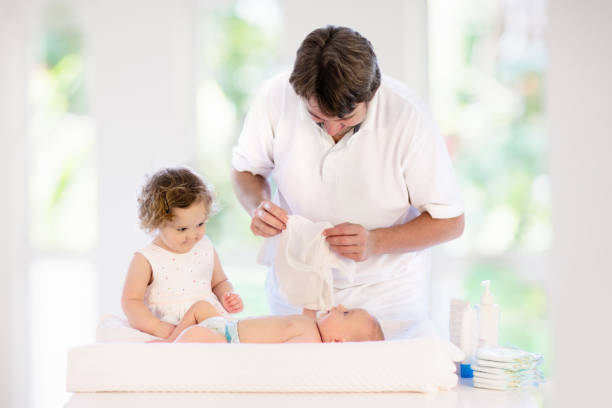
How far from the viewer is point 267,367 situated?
1.58 metres

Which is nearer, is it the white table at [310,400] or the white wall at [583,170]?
the white table at [310,400]

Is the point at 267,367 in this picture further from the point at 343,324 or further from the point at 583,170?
the point at 583,170

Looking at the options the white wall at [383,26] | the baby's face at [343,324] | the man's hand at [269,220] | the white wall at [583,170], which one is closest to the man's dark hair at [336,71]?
the man's hand at [269,220]

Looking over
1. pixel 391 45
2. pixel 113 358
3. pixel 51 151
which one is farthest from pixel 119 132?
pixel 113 358

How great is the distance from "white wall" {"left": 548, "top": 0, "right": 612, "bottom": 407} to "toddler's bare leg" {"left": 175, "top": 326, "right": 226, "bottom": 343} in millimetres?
2327

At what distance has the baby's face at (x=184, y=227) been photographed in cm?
196

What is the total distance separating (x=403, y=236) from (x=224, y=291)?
570mm

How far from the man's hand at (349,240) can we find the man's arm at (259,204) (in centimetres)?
14

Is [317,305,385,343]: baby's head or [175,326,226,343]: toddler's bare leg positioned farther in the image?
[317,305,385,343]: baby's head

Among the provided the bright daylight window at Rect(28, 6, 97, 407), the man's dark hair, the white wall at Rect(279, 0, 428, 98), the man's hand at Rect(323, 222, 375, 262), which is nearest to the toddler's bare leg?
the man's hand at Rect(323, 222, 375, 262)

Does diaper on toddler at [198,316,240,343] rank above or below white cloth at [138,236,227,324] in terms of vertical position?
below

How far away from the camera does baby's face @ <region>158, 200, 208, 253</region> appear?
1958mm

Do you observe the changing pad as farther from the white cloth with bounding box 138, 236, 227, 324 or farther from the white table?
the white cloth with bounding box 138, 236, 227, 324

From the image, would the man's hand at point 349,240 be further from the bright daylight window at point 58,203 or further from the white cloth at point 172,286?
the bright daylight window at point 58,203
